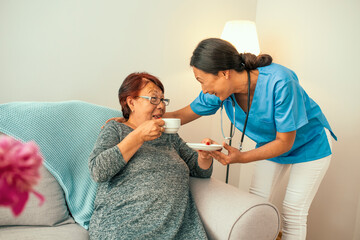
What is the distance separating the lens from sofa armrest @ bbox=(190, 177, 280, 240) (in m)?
1.24

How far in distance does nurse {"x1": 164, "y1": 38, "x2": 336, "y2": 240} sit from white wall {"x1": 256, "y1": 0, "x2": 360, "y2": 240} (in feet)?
1.85

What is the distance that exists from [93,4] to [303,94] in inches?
55.3

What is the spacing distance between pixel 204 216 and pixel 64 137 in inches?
29.9

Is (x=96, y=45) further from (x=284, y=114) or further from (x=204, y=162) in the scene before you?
(x=284, y=114)

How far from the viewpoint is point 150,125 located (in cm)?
125

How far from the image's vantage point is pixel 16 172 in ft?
1.08

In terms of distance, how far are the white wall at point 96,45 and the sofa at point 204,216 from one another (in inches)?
21.3

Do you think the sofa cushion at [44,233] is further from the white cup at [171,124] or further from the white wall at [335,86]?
the white wall at [335,86]

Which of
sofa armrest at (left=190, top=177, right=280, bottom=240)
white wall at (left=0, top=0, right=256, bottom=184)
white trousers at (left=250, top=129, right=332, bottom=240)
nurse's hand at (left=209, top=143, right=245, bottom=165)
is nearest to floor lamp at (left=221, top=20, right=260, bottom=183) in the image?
white wall at (left=0, top=0, right=256, bottom=184)

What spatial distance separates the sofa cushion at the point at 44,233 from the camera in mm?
1209

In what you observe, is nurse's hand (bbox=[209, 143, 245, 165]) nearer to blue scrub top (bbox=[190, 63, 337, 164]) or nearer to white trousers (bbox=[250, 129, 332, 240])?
blue scrub top (bbox=[190, 63, 337, 164])

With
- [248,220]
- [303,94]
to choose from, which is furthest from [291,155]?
[248,220]

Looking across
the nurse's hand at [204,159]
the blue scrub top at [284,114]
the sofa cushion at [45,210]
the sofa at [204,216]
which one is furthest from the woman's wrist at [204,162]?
the sofa cushion at [45,210]

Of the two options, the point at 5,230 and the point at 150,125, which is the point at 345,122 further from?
the point at 5,230
